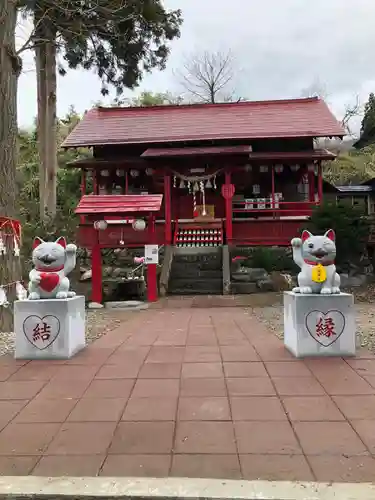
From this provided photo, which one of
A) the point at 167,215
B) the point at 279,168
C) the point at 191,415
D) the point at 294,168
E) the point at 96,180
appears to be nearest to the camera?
the point at 191,415

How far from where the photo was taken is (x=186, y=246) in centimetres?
1552

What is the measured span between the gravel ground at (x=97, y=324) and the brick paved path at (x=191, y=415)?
1.01 m

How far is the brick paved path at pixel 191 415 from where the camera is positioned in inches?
126

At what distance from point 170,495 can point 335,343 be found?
3779 mm

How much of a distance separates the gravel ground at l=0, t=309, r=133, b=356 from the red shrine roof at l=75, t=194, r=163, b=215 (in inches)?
112

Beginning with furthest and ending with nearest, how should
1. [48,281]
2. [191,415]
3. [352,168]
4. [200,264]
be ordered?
[352,168] < [200,264] < [48,281] < [191,415]

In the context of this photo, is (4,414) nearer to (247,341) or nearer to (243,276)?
(247,341)

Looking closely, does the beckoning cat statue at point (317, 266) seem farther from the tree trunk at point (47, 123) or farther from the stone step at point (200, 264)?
the tree trunk at point (47, 123)

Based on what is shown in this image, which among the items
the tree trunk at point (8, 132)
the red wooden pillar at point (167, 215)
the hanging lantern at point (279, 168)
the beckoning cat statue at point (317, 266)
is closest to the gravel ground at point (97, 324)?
the tree trunk at point (8, 132)

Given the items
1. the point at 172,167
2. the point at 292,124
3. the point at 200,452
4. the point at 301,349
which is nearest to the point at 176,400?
the point at 200,452

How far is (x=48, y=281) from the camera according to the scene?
654 cm

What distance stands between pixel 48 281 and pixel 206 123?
1426 centimetres

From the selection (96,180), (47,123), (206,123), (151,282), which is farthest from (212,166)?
(47,123)

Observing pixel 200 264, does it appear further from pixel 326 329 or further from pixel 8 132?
pixel 326 329
